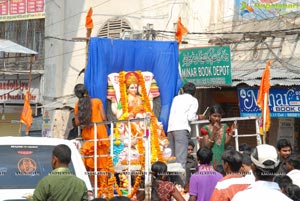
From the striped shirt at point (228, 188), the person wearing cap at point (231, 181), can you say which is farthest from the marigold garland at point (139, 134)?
the striped shirt at point (228, 188)

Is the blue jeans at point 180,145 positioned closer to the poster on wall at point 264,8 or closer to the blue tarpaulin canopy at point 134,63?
the blue tarpaulin canopy at point 134,63

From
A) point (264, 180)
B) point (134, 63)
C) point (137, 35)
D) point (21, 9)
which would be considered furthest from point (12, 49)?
point (264, 180)

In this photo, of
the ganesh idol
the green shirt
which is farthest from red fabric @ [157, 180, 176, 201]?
the ganesh idol

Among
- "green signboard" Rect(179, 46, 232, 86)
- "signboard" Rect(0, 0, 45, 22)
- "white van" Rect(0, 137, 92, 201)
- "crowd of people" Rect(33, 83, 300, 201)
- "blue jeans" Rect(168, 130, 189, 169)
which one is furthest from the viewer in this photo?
"signboard" Rect(0, 0, 45, 22)

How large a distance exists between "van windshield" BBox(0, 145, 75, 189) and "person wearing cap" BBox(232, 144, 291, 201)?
328 centimetres

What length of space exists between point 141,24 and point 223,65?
4.97 metres

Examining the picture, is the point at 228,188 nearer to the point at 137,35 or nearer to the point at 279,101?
the point at 279,101

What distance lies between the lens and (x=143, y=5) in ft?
66.9

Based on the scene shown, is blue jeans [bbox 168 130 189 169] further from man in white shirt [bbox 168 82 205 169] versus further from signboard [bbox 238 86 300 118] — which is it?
signboard [bbox 238 86 300 118]

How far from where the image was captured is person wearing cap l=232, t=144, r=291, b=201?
4777 millimetres

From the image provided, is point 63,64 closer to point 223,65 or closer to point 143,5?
point 143,5

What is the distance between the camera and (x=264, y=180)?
504 centimetres

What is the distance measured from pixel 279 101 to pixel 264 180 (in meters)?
9.99

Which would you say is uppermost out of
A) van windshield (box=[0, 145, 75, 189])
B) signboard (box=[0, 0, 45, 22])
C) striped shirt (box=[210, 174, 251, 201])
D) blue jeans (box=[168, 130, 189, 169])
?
signboard (box=[0, 0, 45, 22])
